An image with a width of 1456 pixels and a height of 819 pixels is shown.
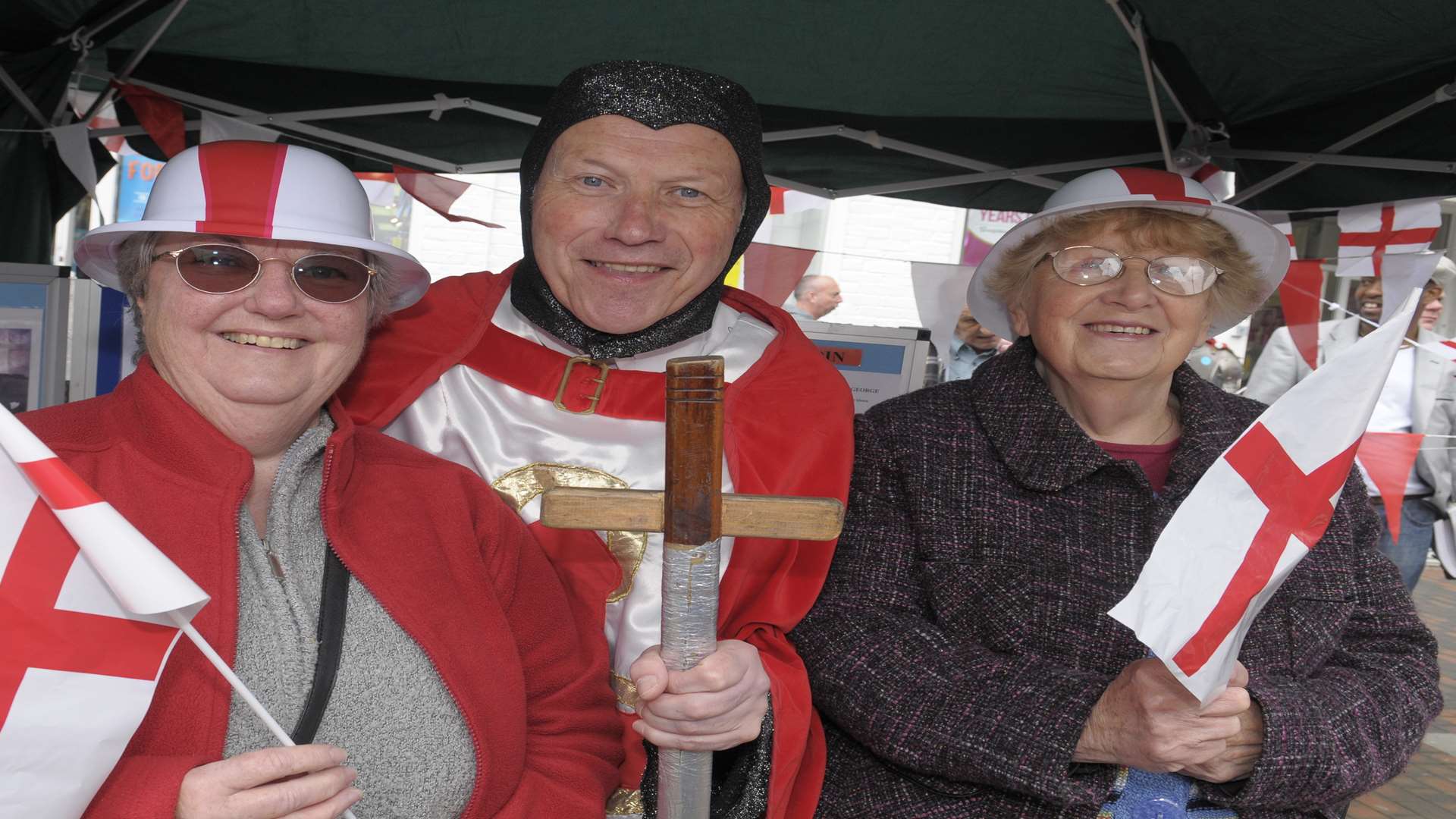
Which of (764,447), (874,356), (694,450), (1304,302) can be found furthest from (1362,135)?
(694,450)

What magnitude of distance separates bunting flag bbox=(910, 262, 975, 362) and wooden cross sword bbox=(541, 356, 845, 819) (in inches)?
128

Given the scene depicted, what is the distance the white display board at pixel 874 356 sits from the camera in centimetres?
394

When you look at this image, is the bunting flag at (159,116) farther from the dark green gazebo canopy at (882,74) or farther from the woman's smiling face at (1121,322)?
the woman's smiling face at (1121,322)

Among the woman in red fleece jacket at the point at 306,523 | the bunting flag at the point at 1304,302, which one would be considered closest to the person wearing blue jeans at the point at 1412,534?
the bunting flag at the point at 1304,302

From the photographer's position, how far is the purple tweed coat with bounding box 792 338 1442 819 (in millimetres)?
2105

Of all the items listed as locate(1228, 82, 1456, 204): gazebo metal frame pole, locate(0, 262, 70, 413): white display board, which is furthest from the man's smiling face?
locate(1228, 82, 1456, 204): gazebo metal frame pole

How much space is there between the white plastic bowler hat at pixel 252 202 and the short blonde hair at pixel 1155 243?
4.36 ft

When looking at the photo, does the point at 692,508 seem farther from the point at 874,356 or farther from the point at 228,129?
the point at 228,129

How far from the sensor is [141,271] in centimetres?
200

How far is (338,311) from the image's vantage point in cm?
204

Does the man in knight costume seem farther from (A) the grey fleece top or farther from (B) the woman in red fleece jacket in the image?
(A) the grey fleece top

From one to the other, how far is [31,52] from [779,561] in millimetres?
3264

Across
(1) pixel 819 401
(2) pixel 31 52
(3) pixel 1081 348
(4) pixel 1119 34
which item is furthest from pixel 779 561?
(2) pixel 31 52

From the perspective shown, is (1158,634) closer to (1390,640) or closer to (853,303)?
(1390,640)
